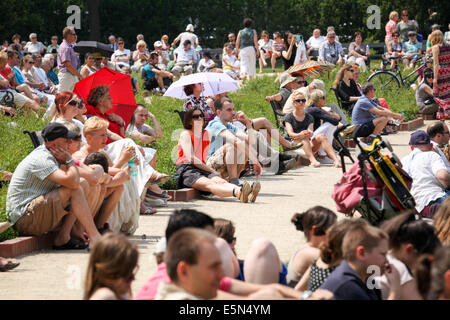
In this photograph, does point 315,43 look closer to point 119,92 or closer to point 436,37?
point 436,37

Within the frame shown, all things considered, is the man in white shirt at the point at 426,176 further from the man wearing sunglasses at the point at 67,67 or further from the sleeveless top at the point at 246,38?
the sleeveless top at the point at 246,38

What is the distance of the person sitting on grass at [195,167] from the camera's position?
1134cm

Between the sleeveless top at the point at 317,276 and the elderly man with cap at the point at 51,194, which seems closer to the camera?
the sleeveless top at the point at 317,276

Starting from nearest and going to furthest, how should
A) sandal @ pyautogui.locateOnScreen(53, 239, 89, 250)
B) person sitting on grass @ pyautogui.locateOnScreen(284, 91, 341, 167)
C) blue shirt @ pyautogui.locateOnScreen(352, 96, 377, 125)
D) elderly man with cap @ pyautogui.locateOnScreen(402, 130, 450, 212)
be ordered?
sandal @ pyautogui.locateOnScreen(53, 239, 89, 250) < elderly man with cap @ pyautogui.locateOnScreen(402, 130, 450, 212) < person sitting on grass @ pyautogui.locateOnScreen(284, 91, 341, 167) < blue shirt @ pyautogui.locateOnScreen(352, 96, 377, 125)

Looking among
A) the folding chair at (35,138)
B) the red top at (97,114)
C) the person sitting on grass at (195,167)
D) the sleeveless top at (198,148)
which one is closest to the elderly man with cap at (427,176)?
the person sitting on grass at (195,167)

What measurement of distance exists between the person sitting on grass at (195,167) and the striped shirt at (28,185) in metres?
3.22

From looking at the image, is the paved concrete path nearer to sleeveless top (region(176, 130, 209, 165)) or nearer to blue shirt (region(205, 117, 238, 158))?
sleeveless top (region(176, 130, 209, 165))

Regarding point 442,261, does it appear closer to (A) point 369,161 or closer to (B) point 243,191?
(A) point 369,161

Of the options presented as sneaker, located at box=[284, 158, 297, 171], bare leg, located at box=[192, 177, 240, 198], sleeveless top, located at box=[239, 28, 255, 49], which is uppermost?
sleeveless top, located at box=[239, 28, 255, 49]

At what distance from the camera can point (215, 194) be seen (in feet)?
37.4

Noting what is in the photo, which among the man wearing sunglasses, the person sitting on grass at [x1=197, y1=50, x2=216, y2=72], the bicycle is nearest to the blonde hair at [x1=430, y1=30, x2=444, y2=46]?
the bicycle

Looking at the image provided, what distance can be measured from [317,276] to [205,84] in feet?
28.1

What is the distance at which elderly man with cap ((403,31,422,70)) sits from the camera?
2891 centimetres

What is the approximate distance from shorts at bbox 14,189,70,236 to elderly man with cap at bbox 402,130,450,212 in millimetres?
3743
